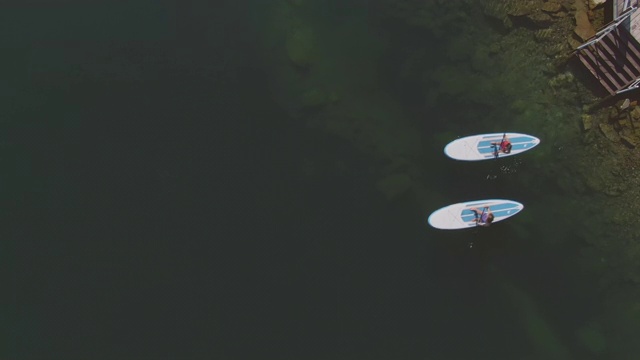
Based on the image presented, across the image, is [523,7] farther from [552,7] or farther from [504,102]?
[504,102]

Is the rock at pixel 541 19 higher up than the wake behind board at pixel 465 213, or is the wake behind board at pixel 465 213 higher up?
the rock at pixel 541 19

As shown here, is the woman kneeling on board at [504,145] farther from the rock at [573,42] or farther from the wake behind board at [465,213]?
the rock at [573,42]

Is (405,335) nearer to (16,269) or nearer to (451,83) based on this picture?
(451,83)

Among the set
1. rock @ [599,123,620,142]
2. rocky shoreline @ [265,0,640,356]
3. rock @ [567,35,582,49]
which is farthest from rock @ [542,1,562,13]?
rock @ [599,123,620,142]

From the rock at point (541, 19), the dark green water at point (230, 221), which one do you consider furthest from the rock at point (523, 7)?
the dark green water at point (230, 221)

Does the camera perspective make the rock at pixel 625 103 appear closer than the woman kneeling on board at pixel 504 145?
No
